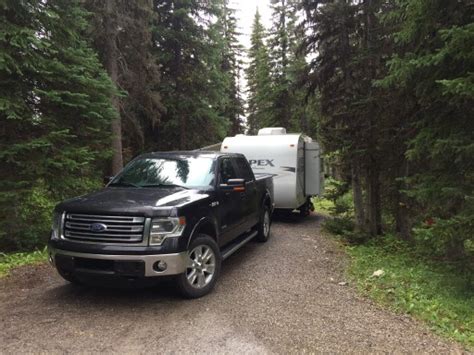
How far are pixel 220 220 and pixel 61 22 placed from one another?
5.34 meters

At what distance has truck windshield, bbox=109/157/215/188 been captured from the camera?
5.91 metres

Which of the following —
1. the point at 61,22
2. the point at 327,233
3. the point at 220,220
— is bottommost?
the point at 327,233

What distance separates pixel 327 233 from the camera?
1098 cm

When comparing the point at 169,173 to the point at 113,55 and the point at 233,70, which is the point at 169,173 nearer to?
the point at 113,55

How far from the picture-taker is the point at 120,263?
4477 millimetres

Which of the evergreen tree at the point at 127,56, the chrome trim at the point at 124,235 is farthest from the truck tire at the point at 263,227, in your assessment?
the evergreen tree at the point at 127,56

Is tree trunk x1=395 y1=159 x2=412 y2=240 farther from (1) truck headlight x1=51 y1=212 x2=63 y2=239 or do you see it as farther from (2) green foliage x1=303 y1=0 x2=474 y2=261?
(1) truck headlight x1=51 y1=212 x2=63 y2=239

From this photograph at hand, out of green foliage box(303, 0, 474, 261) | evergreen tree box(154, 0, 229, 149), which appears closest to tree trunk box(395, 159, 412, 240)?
green foliage box(303, 0, 474, 261)

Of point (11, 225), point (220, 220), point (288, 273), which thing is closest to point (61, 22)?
point (11, 225)

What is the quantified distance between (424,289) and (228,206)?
313cm

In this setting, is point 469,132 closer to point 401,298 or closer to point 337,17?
point 401,298

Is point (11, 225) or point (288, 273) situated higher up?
point (11, 225)

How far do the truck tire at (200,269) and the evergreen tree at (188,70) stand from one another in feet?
43.4

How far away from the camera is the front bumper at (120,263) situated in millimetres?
4469
